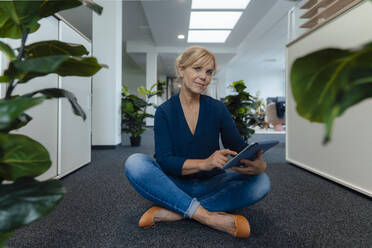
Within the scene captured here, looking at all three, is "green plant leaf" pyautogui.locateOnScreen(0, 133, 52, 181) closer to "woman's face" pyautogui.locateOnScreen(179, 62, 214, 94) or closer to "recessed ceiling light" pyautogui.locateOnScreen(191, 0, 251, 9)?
"woman's face" pyautogui.locateOnScreen(179, 62, 214, 94)

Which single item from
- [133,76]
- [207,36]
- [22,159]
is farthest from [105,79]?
[133,76]

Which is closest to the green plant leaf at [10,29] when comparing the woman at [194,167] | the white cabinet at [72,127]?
the woman at [194,167]

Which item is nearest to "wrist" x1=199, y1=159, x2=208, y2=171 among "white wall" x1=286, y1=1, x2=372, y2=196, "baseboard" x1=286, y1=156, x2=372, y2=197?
"white wall" x1=286, y1=1, x2=372, y2=196

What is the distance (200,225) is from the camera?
96cm

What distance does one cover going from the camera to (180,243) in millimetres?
825

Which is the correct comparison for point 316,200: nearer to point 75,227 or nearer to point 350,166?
point 350,166

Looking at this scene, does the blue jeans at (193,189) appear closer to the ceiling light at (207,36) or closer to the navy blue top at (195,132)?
the navy blue top at (195,132)

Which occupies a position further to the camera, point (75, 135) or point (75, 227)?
point (75, 135)

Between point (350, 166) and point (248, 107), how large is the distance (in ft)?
3.30

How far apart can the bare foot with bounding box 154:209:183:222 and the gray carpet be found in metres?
0.04

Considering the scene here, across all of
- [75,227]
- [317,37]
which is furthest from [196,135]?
[317,37]

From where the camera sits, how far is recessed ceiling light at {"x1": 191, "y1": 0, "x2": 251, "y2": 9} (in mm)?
3613

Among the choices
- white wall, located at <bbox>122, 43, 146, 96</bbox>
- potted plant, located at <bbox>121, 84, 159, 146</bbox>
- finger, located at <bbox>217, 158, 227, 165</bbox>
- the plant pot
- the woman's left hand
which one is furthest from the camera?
white wall, located at <bbox>122, 43, 146, 96</bbox>

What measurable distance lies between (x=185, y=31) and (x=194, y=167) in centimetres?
486
